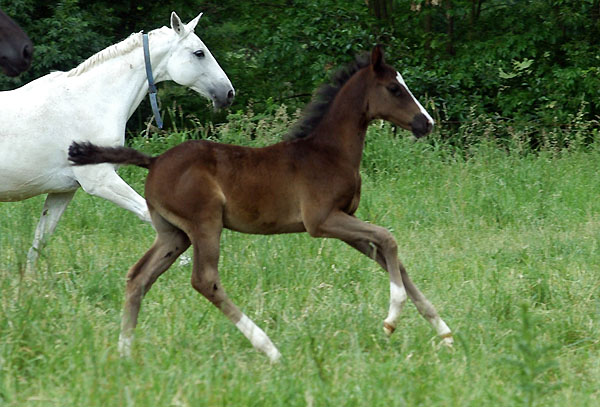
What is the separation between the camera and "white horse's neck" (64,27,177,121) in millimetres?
6715

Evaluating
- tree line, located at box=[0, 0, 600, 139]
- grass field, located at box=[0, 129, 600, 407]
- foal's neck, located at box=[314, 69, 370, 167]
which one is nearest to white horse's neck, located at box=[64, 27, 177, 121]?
grass field, located at box=[0, 129, 600, 407]

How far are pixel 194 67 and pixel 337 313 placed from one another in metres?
2.95

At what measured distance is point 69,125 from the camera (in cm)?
655

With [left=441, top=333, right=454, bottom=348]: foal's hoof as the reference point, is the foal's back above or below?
above

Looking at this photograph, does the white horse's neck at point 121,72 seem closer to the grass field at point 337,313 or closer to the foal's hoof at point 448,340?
the grass field at point 337,313

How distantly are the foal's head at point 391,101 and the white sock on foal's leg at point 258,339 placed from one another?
57.3 inches

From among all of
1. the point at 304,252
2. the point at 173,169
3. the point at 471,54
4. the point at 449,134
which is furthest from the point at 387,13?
the point at 173,169

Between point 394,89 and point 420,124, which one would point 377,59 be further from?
point 420,124

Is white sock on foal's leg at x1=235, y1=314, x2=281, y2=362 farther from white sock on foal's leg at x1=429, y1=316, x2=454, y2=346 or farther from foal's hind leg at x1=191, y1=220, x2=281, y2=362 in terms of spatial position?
white sock on foal's leg at x1=429, y1=316, x2=454, y2=346

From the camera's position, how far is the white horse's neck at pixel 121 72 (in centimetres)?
671

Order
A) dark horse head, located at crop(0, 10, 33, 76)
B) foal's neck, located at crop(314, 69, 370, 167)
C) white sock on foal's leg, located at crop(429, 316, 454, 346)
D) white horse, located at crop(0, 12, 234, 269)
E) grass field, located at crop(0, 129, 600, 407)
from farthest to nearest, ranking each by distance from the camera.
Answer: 1. white horse, located at crop(0, 12, 234, 269)
2. dark horse head, located at crop(0, 10, 33, 76)
3. foal's neck, located at crop(314, 69, 370, 167)
4. white sock on foal's leg, located at crop(429, 316, 454, 346)
5. grass field, located at crop(0, 129, 600, 407)

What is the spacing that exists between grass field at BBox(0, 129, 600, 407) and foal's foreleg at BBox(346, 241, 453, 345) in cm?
8

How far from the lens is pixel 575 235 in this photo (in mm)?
7477

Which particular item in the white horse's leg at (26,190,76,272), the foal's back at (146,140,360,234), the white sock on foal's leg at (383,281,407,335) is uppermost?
the foal's back at (146,140,360,234)
